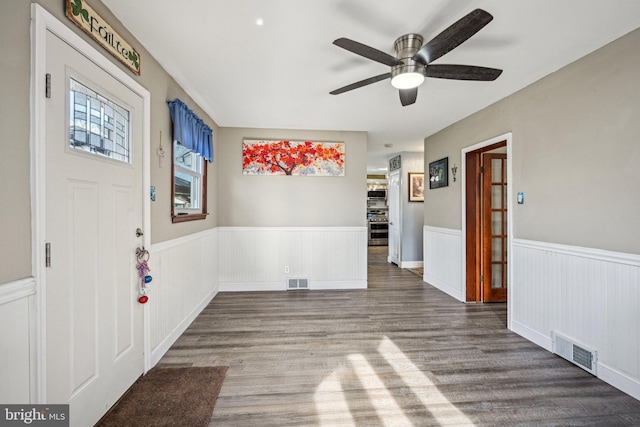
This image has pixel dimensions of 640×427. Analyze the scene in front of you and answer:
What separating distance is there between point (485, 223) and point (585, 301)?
5.10 ft

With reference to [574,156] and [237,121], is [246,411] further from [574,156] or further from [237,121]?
[237,121]

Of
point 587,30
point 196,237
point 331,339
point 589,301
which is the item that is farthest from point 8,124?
point 589,301

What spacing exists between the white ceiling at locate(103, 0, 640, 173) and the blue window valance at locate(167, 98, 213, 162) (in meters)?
0.28

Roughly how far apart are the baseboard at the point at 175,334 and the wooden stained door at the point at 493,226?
3.74m

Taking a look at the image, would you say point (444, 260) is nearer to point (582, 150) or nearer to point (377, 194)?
point (582, 150)

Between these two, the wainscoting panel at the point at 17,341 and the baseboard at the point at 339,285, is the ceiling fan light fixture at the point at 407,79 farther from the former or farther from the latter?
the baseboard at the point at 339,285

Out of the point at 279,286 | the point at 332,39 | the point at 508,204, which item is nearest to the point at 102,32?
the point at 332,39

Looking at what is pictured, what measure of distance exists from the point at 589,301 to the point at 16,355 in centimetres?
358

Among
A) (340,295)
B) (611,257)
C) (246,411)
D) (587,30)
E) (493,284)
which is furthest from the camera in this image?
(340,295)

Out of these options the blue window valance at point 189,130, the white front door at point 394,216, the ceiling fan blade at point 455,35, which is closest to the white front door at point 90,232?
the blue window valance at point 189,130

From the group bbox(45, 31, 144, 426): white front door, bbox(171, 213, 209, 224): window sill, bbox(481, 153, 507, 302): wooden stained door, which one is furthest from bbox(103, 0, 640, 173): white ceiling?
bbox(171, 213, 209, 224): window sill

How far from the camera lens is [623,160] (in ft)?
6.27

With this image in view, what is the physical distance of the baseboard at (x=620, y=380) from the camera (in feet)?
6.04

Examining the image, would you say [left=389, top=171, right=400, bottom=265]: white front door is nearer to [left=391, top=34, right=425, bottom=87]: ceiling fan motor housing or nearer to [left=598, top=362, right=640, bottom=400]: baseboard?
[left=598, top=362, right=640, bottom=400]: baseboard
